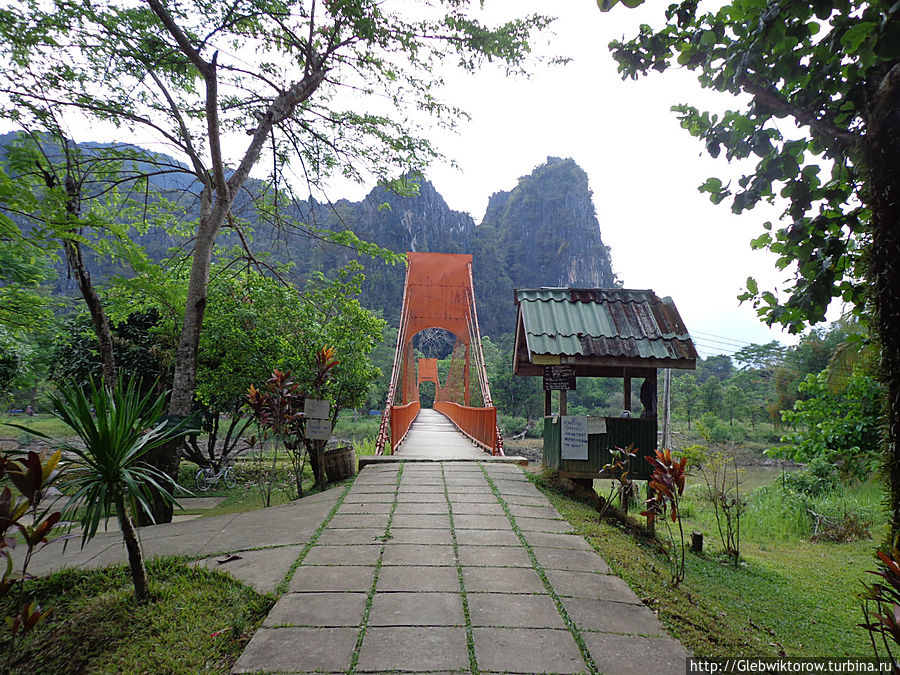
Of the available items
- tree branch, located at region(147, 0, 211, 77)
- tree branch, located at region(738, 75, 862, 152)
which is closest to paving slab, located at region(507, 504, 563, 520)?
tree branch, located at region(738, 75, 862, 152)

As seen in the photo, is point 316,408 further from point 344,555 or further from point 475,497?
point 344,555

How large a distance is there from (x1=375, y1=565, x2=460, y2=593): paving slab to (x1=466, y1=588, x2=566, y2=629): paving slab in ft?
0.64

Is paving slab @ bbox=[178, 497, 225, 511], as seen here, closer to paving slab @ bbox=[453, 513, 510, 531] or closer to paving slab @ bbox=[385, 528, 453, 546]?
paving slab @ bbox=[385, 528, 453, 546]

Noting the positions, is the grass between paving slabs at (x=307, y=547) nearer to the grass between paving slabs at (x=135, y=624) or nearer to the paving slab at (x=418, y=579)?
the grass between paving slabs at (x=135, y=624)

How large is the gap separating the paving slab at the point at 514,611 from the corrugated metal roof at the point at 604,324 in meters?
2.49

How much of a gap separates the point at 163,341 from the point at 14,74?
462 centimetres

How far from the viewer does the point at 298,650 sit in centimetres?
186

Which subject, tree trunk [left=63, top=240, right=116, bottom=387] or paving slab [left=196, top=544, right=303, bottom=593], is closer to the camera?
paving slab [left=196, top=544, right=303, bottom=593]

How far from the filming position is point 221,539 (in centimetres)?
328

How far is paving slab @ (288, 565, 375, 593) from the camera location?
7.99 feet

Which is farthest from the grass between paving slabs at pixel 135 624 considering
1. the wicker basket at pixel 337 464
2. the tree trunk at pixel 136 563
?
the wicker basket at pixel 337 464

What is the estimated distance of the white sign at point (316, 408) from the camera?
4.74m

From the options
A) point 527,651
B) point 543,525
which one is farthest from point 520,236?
point 527,651

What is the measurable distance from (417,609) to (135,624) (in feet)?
4.17
